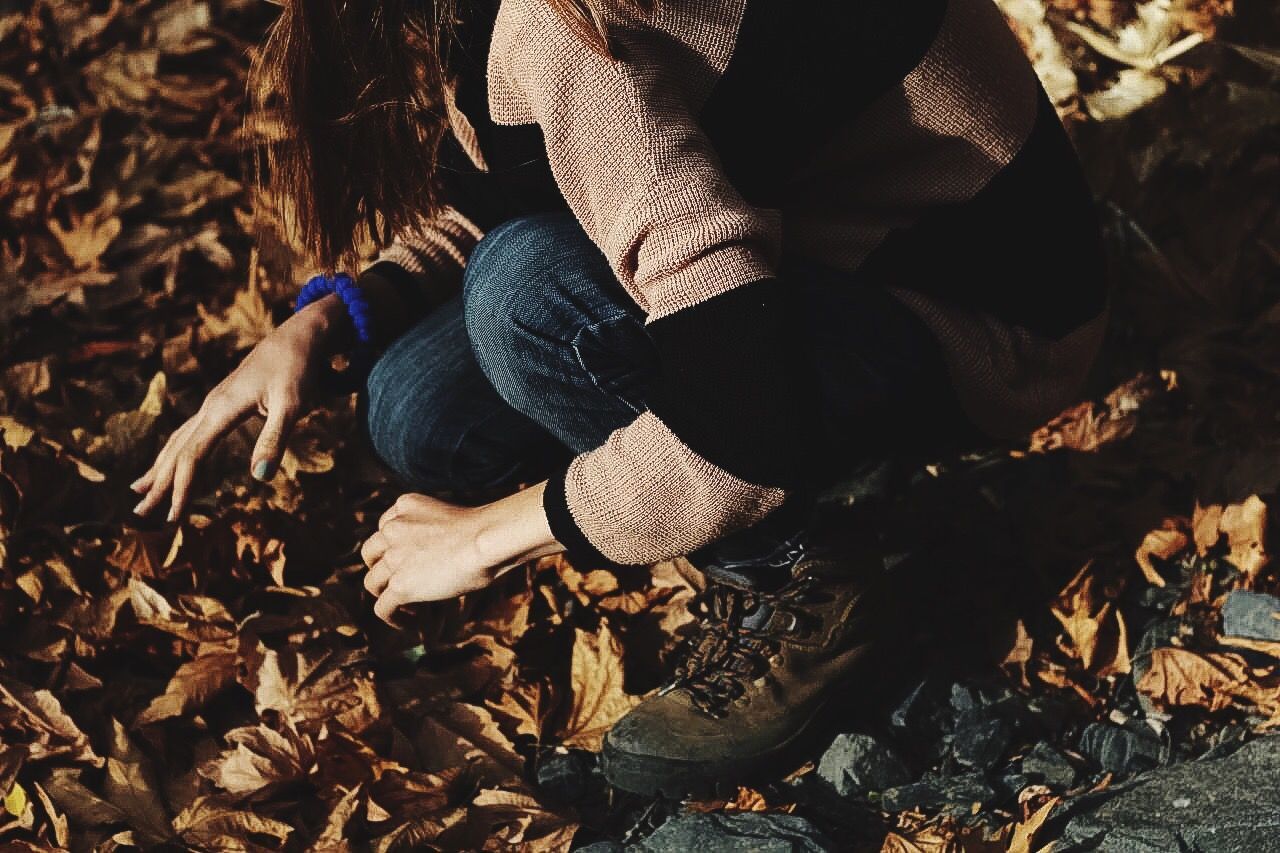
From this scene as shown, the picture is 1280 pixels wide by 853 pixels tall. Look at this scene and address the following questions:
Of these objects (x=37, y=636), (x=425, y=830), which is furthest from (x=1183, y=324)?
(x=37, y=636)

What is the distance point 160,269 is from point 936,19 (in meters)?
2.04

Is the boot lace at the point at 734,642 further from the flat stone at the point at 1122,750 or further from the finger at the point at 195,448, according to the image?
the finger at the point at 195,448

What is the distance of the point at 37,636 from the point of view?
7.08 ft

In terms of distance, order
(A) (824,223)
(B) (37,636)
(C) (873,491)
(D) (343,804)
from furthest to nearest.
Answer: (C) (873,491), (B) (37,636), (D) (343,804), (A) (824,223)

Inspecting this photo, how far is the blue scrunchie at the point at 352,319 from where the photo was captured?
2143 mm

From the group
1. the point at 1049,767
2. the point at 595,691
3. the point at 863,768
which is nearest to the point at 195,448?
the point at 595,691

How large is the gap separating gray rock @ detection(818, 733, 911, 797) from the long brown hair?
97cm

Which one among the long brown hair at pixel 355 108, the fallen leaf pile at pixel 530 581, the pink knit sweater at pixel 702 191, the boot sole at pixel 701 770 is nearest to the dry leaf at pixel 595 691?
the fallen leaf pile at pixel 530 581

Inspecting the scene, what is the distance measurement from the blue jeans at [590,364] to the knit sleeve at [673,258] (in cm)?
7

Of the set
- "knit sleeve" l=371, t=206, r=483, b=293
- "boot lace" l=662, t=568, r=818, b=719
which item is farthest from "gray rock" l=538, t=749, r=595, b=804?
"knit sleeve" l=371, t=206, r=483, b=293

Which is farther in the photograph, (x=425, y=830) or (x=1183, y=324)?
(x=1183, y=324)

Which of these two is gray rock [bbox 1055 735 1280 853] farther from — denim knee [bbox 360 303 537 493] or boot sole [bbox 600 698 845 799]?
denim knee [bbox 360 303 537 493]

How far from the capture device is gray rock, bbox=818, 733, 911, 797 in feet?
6.20

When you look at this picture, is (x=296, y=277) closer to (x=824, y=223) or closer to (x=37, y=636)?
(x=37, y=636)
